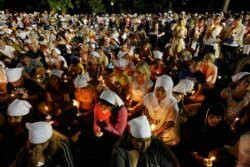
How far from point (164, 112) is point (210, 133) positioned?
2.88 ft

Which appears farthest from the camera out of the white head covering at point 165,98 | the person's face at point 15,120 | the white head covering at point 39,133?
the white head covering at point 165,98

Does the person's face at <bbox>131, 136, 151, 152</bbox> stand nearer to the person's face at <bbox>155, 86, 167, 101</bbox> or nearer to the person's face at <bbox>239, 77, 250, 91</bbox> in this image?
the person's face at <bbox>155, 86, 167, 101</bbox>

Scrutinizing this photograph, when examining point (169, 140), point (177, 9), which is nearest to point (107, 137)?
point (169, 140)

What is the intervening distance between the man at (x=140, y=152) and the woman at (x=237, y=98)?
1947mm

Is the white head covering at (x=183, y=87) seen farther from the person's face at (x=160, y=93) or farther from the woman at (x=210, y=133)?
the woman at (x=210, y=133)

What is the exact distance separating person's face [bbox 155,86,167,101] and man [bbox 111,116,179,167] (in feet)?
4.91

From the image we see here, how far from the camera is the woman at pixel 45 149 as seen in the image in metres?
3.17

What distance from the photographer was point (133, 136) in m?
3.06

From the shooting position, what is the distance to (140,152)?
317 cm

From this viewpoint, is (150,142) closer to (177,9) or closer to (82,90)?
(82,90)

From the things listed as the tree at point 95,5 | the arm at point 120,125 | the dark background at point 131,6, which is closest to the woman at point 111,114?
the arm at point 120,125

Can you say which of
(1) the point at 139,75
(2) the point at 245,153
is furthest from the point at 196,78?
(2) the point at 245,153

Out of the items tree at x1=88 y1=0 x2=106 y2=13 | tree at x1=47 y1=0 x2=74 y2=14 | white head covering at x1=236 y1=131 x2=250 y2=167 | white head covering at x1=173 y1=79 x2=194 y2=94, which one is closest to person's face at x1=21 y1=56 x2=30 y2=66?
white head covering at x1=173 y1=79 x2=194 y2=94

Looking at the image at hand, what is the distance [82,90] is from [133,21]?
14.6 metres
